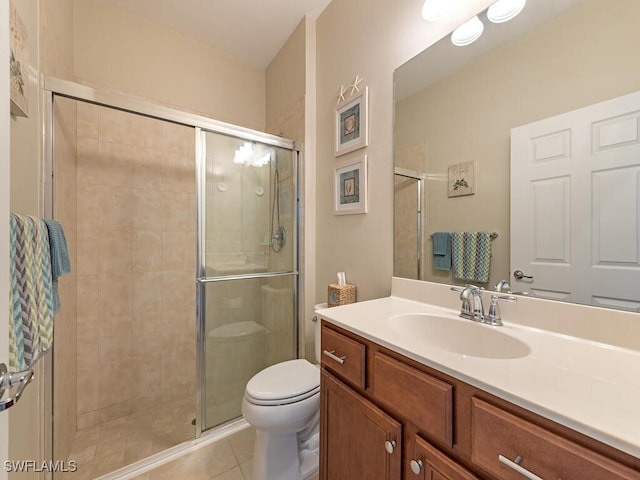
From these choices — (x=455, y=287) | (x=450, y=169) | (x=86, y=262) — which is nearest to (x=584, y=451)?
(x=455, y=287)

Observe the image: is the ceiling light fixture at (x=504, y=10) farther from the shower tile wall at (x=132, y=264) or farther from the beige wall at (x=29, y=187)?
the shower tile wall at (x=132, y=264)

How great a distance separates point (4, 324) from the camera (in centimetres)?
50

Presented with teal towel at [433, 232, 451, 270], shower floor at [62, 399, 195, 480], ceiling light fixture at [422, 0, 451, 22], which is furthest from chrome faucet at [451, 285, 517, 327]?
shower floor at [62, 399, 195, 480]

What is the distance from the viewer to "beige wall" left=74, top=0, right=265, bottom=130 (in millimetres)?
1736

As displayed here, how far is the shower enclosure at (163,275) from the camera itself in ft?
5.14

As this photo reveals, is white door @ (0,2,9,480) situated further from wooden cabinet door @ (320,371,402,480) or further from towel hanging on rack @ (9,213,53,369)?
wooden cabinet door @ (320,371,402,480)

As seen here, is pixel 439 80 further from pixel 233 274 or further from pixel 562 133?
pixel 233 274

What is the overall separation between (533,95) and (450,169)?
1.15ft

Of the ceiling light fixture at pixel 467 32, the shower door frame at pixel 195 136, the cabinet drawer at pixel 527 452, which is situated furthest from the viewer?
the shower door frame at pixel 195 136

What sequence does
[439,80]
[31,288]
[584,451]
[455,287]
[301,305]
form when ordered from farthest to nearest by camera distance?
[301,305] → [439,80] → [455,287] → [31,288] → [584,451]

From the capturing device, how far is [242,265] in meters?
1.78

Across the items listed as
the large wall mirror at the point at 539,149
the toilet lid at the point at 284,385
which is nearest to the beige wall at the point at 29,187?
the toilet lid at the point at 284,385

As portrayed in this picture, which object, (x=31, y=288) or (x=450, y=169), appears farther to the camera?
(x=450, y=169)

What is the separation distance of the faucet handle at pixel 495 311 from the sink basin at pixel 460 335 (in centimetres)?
3
